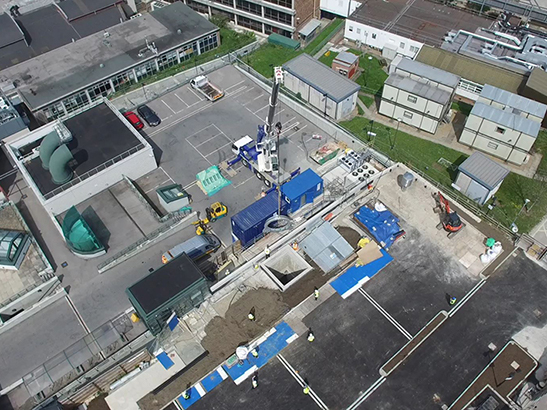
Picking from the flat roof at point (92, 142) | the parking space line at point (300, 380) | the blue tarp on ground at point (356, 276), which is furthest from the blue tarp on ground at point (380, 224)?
the flat roof at point (92, 142)

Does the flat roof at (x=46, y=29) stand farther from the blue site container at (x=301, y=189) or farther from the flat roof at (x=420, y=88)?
the blue site container at (x=301, y=189)

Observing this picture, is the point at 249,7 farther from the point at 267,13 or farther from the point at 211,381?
the point at 211,381

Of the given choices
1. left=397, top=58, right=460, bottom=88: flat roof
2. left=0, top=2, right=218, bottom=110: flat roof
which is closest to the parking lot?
left=0, top=2, right=218, bottom=110: flat roof

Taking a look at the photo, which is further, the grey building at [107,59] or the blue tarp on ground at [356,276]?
the grey building at [107,59]

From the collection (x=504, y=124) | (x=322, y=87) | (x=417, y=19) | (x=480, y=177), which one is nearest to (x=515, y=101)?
(x=504, y=124)

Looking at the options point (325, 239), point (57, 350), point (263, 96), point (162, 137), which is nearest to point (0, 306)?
point (57, 350)

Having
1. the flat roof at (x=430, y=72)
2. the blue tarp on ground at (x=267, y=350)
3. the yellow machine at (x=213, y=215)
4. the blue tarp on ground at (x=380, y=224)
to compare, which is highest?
the flat roof at (x=430, y=72)
